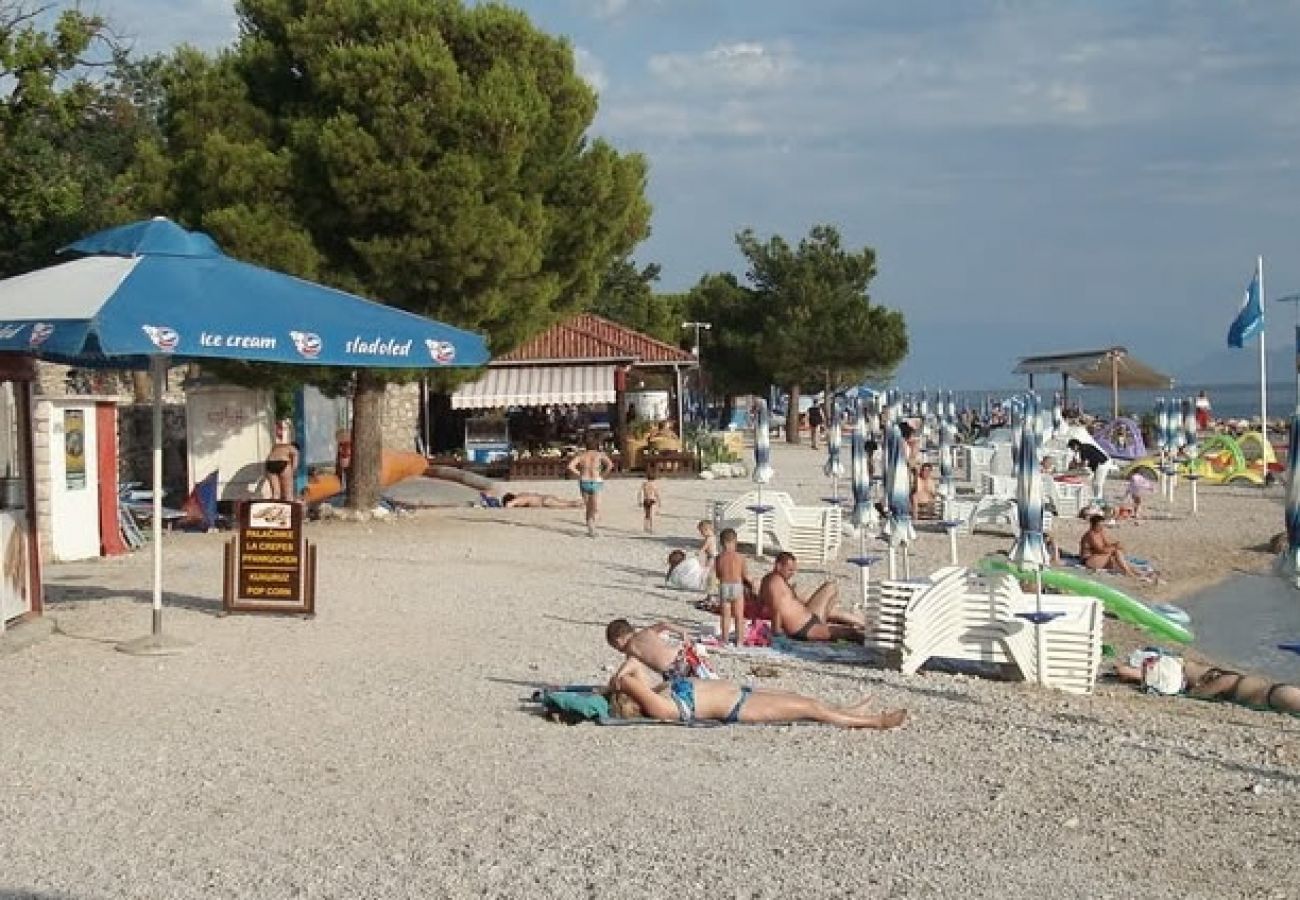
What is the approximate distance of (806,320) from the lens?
53.5 m

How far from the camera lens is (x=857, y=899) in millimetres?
5426

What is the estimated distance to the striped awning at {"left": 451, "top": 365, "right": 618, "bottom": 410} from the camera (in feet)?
102

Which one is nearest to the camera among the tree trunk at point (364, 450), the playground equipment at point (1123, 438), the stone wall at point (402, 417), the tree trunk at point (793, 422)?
the tree trunk at point (364, 450)

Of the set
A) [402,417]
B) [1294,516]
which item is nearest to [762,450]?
[1294,516]

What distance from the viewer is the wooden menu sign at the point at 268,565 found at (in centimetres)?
1179

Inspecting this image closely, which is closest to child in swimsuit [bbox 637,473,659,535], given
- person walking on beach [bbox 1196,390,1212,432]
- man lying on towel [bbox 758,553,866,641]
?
man lying on towel [bbox 758,553,866,641]

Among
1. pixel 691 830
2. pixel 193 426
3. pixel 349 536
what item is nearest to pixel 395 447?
pixel 193 426

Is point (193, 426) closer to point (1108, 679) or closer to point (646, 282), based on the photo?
point (1108, 679)

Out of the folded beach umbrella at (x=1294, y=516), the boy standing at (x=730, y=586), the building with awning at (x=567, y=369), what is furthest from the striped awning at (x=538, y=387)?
the folded beach umbrella at (x=1294, y=516)

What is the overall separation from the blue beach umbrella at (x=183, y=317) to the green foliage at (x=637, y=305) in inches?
1740

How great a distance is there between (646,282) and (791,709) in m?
51.4

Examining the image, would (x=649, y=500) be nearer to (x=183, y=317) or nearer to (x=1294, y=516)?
(x=183, y=317)

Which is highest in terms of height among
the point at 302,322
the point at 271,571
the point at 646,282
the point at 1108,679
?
the point at 646,282

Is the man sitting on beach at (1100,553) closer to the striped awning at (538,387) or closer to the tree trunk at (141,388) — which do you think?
the striped awning at (538,387)
